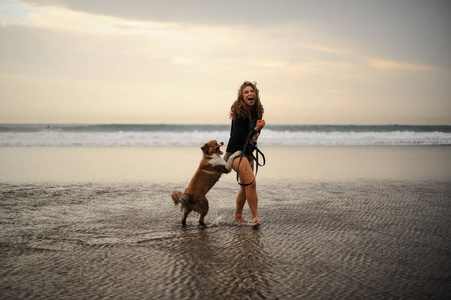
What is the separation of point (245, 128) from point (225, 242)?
1.78 m

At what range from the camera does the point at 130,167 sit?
1150 centimetres

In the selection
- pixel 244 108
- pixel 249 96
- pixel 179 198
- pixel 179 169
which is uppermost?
pixel 249 96

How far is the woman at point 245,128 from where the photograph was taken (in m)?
5.45

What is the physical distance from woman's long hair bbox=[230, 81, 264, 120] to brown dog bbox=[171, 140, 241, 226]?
543mm

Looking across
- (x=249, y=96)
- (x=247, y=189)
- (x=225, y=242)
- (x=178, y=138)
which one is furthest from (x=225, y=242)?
(x=178, y=138)

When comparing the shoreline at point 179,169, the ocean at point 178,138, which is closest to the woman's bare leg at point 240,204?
the shoreline at point 179,169

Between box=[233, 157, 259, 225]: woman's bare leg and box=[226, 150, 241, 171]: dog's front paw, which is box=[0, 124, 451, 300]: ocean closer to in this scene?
box=[233, 157, 259, 225]: woman's bare leg

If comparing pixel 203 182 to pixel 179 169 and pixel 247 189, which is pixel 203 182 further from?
pixel 179 169

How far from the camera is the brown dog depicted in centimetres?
517

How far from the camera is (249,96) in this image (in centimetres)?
544

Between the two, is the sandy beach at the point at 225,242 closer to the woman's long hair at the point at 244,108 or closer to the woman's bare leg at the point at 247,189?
the woman's bare leg at the point at 247,189

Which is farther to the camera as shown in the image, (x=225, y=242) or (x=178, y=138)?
(x=178, y=138)

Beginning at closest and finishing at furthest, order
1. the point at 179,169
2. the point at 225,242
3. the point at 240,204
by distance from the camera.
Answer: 1. the point at 225,242
2. the point at 240,204
3. the point at 179,169

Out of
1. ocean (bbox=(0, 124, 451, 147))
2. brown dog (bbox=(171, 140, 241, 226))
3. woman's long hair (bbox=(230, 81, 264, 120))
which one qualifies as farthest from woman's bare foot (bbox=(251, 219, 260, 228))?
ocean (bbox=(0, 124, 451, 147))
